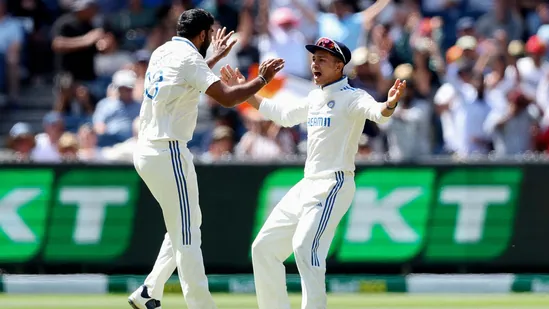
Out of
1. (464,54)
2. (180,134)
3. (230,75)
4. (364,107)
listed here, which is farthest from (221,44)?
(464,54)

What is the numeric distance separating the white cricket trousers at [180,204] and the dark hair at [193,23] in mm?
848

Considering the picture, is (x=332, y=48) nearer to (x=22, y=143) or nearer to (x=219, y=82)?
(x=219, y=82)

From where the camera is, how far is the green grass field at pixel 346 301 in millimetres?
11680

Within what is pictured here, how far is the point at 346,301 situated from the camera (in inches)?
488

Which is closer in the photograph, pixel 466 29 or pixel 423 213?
pixel 423 213

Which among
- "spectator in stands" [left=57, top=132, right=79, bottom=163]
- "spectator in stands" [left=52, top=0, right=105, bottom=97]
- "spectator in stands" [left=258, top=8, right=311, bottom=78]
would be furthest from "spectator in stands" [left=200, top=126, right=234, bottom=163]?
"spectator in stands" [left=52, top=0, right=105, bottom=97]

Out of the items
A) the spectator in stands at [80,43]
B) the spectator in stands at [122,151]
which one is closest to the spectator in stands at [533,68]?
the spectator in stands at [122,151]

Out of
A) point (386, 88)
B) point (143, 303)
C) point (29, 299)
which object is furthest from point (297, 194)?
point (386, 88)

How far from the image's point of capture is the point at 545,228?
13.9 metres

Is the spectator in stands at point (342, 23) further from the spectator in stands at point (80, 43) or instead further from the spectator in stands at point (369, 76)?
the spectator in stands at point (80, 43)

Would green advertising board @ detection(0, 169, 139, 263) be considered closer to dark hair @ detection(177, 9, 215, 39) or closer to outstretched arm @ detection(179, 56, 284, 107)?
dark hair @ detection(177, 9, 215, 39)

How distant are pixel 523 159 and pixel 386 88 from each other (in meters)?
2.40

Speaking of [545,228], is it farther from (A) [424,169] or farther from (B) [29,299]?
(B) [29,299]

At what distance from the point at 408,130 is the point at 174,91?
6444 mm
